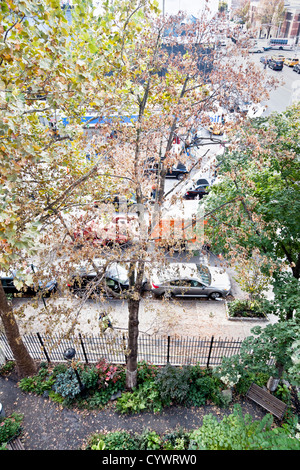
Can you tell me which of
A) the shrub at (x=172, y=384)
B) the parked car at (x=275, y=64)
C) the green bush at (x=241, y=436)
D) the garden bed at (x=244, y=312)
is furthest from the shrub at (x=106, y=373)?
the parked car at (x=275, y=64)

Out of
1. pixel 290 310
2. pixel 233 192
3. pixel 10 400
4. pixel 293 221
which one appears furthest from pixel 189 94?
pixel 10 400

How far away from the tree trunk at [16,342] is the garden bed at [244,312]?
7673 millimetres

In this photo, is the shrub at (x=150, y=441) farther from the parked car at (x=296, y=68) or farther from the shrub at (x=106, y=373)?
the parked car at (x=296, y=68)

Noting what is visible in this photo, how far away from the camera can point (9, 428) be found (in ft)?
26.4

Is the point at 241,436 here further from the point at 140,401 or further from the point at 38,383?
the point at 38,383

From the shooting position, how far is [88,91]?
6.60 metres

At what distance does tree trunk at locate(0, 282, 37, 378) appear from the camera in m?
8.41

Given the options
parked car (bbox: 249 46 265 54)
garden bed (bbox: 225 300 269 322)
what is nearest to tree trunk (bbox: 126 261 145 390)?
garden bed (bbox: 225 300 269 322)

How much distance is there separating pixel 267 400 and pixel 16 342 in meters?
7.73

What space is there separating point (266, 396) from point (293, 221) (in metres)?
5.29

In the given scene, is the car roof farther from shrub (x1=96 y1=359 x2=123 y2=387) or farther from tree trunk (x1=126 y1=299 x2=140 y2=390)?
shrub (x1=96 y1=359 x2=123 y2=387)

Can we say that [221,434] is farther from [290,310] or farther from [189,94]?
[189,94]

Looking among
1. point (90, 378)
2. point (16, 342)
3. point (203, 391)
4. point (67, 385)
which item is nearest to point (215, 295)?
point (203, 391)

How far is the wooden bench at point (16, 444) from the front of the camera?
7879mm
